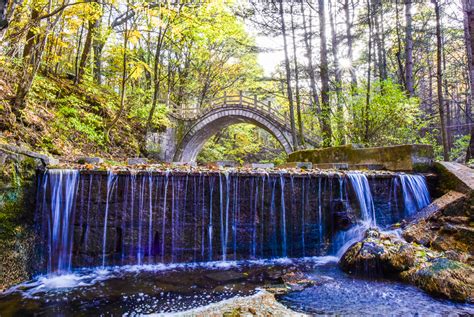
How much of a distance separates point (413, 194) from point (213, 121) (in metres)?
16.0

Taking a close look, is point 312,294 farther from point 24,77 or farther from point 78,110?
point 78,110

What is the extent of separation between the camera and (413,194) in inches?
283

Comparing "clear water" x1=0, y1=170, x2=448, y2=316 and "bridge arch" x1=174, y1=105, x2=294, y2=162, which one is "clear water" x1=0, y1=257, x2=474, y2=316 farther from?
"bridge arch" x1=174, y1=105, x2=294, y2=162

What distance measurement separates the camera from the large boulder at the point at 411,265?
3.77 m

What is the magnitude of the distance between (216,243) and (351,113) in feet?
25.3

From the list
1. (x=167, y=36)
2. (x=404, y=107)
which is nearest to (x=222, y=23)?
(x=167, y=36)

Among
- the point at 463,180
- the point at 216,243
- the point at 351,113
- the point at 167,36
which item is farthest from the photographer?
the point at 167,36

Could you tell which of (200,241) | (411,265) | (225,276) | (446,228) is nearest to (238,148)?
(200,241)

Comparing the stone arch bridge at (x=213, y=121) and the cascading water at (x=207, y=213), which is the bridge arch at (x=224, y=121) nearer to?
the stone arch bridge at (x=213, y=121)

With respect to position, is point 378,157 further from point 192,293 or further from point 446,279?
point 192,293

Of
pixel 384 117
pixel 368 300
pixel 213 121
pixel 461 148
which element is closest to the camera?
pixel 368 300

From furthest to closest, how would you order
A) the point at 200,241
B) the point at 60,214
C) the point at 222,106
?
the point at 222,106
the point at 200,241
the point at 60,214

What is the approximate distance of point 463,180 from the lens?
6641 millimetres

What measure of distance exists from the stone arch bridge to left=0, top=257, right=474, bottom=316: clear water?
1489 centimetres
